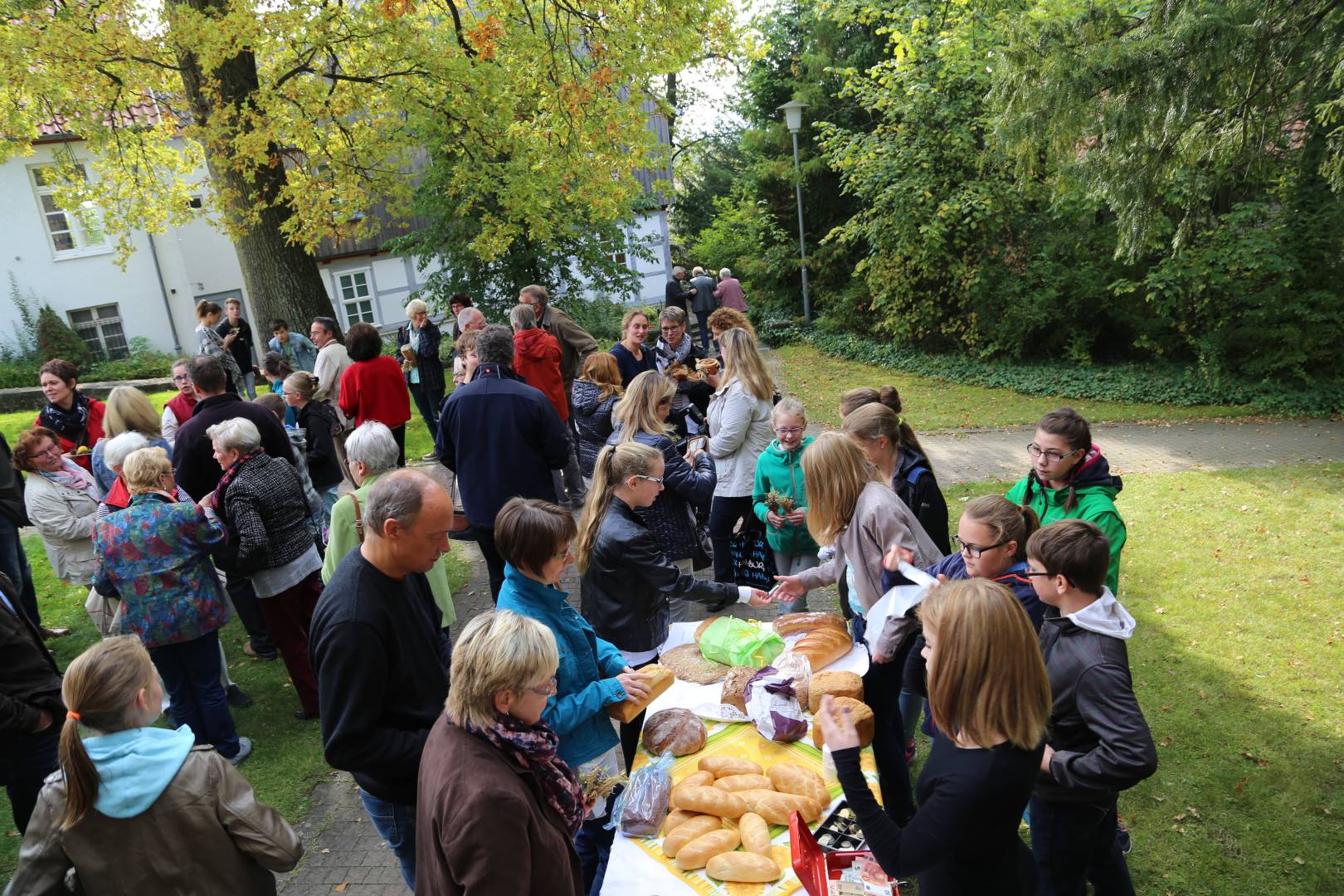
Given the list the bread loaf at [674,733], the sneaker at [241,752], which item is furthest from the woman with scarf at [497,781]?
the sneaker at [241,752]

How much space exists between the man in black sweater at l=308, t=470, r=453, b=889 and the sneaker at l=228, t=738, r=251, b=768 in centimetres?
250

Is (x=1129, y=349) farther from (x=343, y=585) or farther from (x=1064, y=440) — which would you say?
(x=343, y=585)

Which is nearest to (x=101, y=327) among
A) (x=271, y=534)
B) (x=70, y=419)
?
(x=70, y=419)

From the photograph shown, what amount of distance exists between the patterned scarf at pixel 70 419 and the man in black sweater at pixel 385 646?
570cm

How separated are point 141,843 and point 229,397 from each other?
139 inches

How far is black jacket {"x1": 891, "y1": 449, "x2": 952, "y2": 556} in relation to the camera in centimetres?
414

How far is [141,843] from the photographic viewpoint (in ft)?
8.29

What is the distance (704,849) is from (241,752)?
3.51 meters

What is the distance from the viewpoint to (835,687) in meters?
3.44

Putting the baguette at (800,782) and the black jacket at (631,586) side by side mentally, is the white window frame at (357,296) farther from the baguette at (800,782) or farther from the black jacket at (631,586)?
the baguette at (800,782)

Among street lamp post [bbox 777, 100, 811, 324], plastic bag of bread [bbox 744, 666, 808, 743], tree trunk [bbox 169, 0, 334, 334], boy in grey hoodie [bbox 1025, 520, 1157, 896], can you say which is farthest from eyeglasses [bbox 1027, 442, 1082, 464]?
street lamp post [bbox 777, 100, 811, 324]

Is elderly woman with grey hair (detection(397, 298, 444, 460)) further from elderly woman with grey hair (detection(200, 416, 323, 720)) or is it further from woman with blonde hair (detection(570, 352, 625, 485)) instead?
elderly woman with grey hair (detection(200, 416, 323, 720))

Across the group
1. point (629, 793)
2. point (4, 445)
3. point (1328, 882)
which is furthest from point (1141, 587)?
point (4, 445)

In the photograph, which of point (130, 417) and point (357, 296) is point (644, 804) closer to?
point (130, 417)
